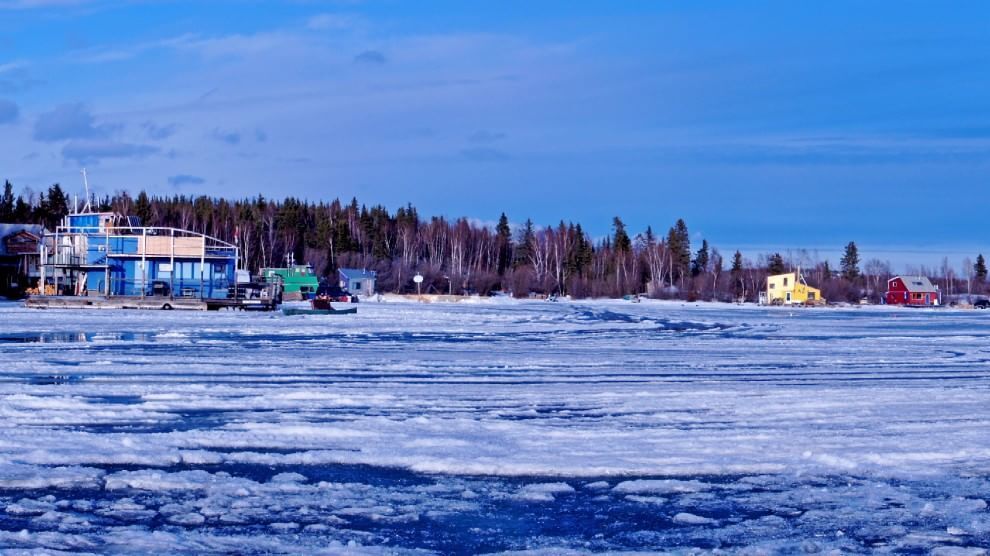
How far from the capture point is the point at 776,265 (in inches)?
5364

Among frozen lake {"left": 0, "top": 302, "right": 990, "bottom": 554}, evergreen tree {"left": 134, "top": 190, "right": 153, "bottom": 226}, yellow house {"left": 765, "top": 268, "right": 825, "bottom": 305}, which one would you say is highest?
evergreen tree {"left": 134, "top": 190, "right": 153, "bottom": 226}

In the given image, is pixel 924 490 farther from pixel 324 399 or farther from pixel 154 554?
pixel 324 399

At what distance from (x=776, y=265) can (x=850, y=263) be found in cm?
1463

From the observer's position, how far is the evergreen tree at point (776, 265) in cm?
13425

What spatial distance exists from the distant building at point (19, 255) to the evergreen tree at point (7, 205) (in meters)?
28.1

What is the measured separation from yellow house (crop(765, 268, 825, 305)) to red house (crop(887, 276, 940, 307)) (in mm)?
10485

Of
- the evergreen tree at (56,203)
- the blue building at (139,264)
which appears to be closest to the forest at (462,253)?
the evergreen tree at (56,203)

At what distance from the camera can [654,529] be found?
7.39 m

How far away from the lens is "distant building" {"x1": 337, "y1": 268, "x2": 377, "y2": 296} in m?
98.8

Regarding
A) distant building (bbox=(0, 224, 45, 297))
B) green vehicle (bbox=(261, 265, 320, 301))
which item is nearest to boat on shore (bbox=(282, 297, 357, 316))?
distant building (bbox=(0, 224, 45, 297))

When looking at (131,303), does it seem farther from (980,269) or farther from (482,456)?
(980,269)

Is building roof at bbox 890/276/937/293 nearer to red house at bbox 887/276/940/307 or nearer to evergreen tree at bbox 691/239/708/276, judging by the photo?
red house at bbox 887/276/940/307

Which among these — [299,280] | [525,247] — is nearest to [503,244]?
[525,247]

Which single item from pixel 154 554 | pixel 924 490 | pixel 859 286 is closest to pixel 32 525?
pixel 154 554
